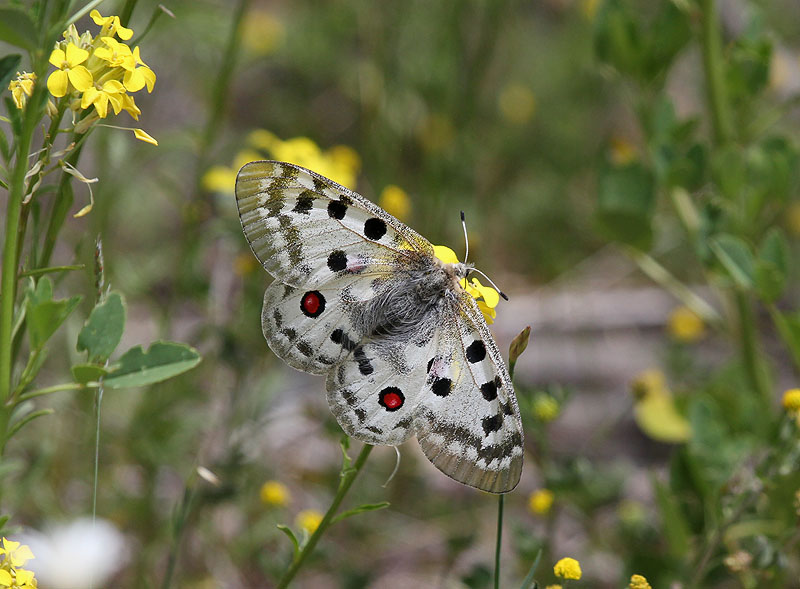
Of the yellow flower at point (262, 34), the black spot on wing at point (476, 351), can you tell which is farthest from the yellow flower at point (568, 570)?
the yellow flower at point (262, 34)

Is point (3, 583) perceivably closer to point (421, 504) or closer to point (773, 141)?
point (421, 504)

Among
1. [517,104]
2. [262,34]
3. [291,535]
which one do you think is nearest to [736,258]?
[291,535]

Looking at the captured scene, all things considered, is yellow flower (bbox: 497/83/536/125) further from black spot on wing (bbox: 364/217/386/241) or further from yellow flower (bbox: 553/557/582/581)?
yellow flower (bbox: 553/557/582/581)

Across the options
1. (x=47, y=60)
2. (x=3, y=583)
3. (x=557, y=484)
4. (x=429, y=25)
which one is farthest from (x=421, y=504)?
(x=429, y=25)

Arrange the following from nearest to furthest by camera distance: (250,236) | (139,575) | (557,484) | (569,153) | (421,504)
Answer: (250,236) < (557,484) < (139,575) < (421,504) < (569,153)

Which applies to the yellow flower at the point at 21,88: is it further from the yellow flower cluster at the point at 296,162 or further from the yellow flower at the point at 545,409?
the yellow flower at the point at 545,409

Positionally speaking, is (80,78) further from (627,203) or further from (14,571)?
(627,203)
